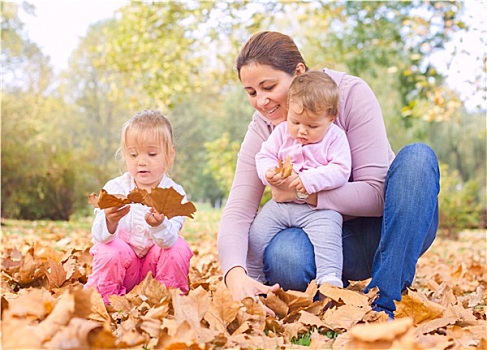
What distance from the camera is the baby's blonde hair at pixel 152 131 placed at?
2693 millimetres

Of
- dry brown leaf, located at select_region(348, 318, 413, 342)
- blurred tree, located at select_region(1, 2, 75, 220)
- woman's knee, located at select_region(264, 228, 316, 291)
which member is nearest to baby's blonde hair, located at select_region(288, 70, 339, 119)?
woman's knee, located at select_region(264, 228, 316, 291)

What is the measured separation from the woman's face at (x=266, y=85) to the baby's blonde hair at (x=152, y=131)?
43 cm

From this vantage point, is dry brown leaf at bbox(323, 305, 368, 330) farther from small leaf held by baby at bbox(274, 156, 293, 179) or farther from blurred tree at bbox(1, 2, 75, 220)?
blurred tree at bbox(1, 2, 75, 220)

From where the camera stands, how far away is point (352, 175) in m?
2.75

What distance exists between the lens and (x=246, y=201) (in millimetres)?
2758

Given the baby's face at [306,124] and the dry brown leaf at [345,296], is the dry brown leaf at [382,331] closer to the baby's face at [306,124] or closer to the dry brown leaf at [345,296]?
the dry brown leaf at [345,296]

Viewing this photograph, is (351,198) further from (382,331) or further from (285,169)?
(382,331)

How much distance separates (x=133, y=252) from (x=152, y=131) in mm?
562

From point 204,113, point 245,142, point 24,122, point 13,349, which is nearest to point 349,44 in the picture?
point 24,122

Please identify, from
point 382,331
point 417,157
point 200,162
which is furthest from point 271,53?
point 200,162

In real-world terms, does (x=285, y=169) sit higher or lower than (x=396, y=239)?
higher

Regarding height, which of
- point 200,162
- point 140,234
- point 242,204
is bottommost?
point 200,162

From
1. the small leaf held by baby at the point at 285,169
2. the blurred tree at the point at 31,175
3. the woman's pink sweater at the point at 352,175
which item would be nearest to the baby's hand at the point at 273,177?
the small leaf held by baby at the point at 285,169

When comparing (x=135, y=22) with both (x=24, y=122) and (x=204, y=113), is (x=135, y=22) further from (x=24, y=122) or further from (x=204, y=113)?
(x=204, y=113)
